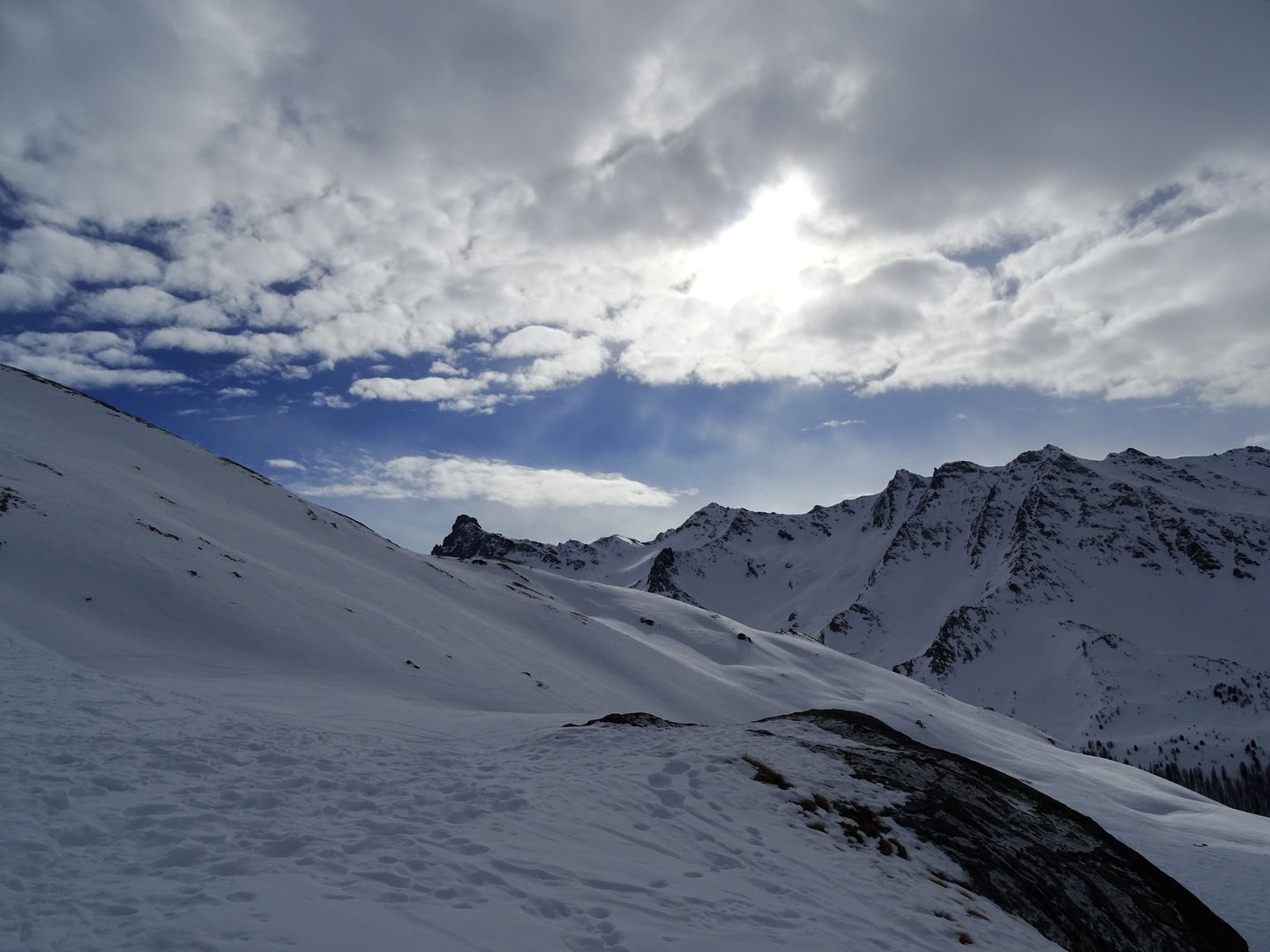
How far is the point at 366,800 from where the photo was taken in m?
11.1

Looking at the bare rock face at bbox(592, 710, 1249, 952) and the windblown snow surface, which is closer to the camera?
the windblown snow surface

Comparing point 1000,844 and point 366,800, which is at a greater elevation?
point 1000,844

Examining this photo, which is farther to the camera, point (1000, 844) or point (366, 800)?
point (1000, 844)

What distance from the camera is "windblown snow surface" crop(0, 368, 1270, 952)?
7.45m

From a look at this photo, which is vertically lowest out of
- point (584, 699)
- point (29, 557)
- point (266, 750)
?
point (584, 699)

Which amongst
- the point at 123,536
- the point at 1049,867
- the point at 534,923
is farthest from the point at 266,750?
the point at 123,536

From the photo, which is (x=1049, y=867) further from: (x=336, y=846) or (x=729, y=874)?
(x=336, y=846)

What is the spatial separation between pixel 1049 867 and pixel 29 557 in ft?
106

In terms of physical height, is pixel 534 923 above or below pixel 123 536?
below

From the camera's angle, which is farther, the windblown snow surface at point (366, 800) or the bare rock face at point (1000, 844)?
the bare rock face at point (1000, 844)

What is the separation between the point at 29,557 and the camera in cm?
2377

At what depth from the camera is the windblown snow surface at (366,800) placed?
7.45 metres

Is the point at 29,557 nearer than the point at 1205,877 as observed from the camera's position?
No

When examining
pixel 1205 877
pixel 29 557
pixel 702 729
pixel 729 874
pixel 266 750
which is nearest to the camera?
pixel 729 874
